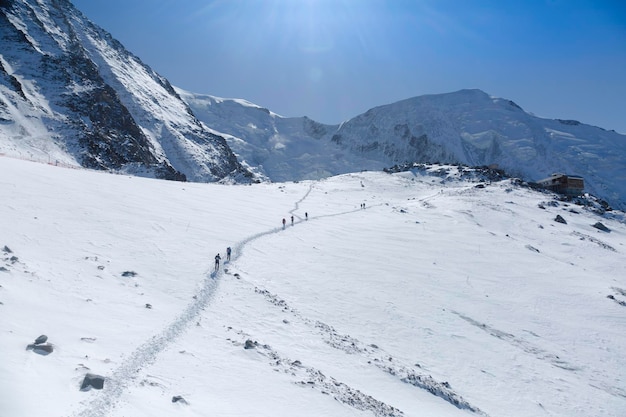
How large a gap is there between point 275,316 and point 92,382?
10.1m

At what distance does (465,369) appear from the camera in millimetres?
19953

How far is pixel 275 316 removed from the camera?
20.5 metres

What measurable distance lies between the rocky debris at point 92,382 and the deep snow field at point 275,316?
15cm

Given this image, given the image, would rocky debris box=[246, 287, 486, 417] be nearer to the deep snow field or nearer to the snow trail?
the deep snow field

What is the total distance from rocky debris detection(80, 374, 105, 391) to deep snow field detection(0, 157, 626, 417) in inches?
6.0

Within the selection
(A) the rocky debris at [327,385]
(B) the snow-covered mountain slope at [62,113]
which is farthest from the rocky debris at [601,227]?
(B) the snow-covered mountain slope at [62,113]

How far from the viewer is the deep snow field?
42.6 ft

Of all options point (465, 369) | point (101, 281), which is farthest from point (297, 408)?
point (101, 281)

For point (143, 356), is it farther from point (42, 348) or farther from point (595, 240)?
point (595, 240)

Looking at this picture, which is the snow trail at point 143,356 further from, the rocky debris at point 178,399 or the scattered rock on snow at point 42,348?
the scattered rock on snow at point 42,348

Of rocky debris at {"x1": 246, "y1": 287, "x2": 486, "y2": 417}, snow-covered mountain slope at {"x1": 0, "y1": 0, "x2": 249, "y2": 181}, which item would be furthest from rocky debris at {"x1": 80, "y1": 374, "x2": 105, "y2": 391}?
snow-covered mountain slope at {"x1": 0, "y1": 0, "x2": 249, "y2": 181}

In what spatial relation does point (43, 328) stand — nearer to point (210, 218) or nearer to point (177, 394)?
point (177, 394)

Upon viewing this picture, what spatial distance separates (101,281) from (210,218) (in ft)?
67.6

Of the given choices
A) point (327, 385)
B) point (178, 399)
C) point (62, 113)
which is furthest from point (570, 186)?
point (62, 113)
